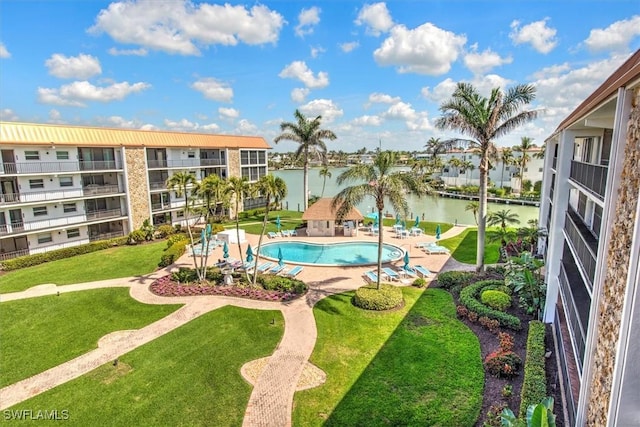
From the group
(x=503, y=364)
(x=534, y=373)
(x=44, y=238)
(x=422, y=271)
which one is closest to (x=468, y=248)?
(x=422, y=271)

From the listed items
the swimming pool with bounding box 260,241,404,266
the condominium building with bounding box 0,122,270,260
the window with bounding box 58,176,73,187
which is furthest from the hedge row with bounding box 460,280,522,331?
the window with bounding box 58,176,73,187

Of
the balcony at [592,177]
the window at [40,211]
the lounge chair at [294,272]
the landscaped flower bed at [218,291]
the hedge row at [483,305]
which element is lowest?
the landscaped flower bed at [218,291]

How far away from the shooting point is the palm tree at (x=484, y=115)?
18125 millimetres

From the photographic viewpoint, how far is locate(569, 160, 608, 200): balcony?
8438mm

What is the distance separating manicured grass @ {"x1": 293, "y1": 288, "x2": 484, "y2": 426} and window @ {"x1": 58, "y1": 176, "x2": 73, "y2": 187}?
2457 cm

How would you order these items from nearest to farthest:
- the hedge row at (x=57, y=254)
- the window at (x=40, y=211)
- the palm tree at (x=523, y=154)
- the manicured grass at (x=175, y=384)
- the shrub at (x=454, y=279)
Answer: the manicured grass at (x=175, y=384)
the shrub at (x=454, y=279)
the hedge row at (x=57, y=254)
the window at (x=40, y=211)
the palm tree at (x=523, y=154)

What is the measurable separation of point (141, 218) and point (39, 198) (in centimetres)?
799

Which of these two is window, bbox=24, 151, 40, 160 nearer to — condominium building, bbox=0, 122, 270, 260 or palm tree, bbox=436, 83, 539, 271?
condominium building, bbox=0, 122, 270, 260

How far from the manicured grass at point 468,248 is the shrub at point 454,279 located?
4400 millimetres

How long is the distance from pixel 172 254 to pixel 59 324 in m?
9.00

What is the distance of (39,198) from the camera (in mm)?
26391

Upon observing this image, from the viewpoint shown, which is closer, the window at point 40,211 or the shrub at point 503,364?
the shrub at point 503,364

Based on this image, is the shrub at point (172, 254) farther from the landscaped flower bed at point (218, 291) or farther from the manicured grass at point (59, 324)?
the manicured grass at point (59, 324)

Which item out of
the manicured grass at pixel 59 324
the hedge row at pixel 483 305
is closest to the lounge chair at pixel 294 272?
the manicured grass at pixel 59 324
